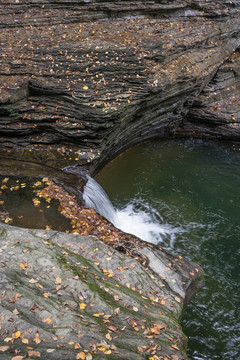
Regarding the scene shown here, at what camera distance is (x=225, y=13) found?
15875 millimetres

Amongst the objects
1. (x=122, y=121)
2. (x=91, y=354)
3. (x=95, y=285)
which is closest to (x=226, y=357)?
(x=95, y=285)

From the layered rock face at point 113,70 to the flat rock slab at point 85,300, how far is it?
4877 mm

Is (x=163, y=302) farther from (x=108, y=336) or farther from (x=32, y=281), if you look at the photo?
(x=32, y=281)

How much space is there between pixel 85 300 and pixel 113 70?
8.78 m

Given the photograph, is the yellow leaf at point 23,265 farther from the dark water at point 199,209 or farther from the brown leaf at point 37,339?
the dark water at point 199,209

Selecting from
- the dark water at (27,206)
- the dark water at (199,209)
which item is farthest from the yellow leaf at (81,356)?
the dark water at (27,206)

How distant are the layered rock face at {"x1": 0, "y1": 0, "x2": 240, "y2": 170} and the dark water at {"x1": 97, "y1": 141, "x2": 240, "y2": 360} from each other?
1.09m

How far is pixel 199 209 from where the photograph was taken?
1097 cm

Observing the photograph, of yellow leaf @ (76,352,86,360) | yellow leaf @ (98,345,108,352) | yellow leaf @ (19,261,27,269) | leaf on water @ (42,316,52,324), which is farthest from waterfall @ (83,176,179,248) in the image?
yellow leaf @ (76,352,86,360)

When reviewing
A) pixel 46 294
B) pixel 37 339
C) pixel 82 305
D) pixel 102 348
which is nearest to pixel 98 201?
pixel 82 305

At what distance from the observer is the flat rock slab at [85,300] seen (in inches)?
165

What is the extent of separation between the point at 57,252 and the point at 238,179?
906 cm

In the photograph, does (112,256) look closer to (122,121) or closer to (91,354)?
(91,354)

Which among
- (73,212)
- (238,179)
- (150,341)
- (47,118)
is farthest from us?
(238,179)
